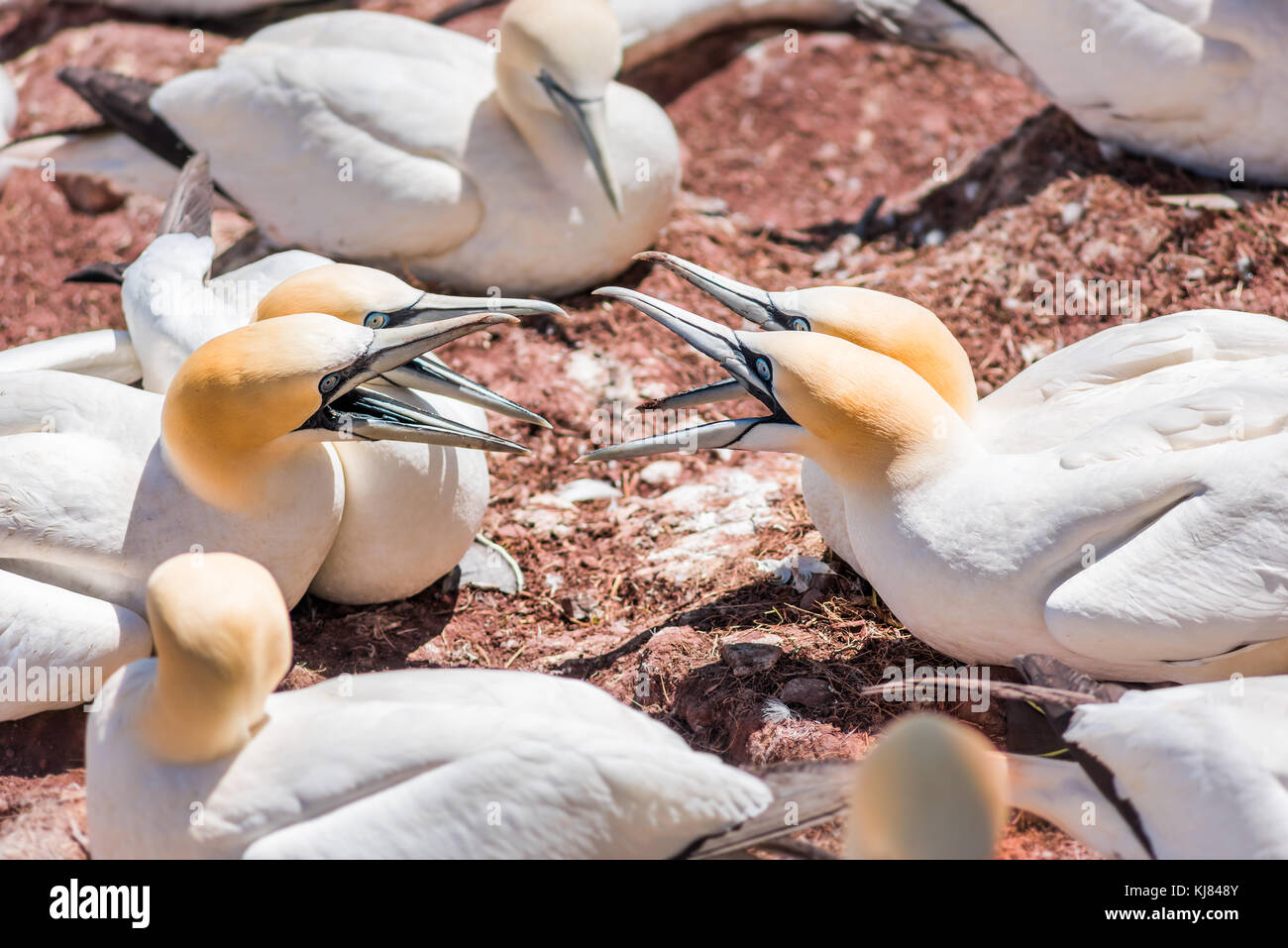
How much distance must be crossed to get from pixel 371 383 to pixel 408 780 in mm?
1622

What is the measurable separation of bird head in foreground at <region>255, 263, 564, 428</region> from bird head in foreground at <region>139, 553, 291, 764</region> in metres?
1.25

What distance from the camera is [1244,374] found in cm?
428

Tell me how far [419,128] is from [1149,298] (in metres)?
3.27

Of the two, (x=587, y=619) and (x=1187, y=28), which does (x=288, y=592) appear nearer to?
(x=587, y=619)

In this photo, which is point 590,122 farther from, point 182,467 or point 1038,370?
point 182,467

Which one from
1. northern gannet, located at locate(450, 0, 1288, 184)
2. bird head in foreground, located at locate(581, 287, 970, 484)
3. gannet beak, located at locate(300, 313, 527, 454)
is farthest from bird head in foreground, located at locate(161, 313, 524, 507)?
northern gannet, located at locate(450, 0, 1288, 184)

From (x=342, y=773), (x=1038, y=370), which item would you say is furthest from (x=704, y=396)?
(x=342, y=773)

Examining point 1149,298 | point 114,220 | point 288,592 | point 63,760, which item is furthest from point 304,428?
point 114,220

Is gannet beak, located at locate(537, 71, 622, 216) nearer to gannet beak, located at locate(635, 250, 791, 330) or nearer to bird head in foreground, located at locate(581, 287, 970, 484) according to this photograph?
gannet beak, located at locate(635, 250, 791, 330)

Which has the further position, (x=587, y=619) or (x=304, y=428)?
(x=587, y=619)

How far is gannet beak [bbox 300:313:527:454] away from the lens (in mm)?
4039

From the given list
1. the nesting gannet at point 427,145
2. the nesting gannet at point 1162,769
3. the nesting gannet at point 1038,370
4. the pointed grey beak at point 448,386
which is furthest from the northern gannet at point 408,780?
the nesting gannet at point 427,145

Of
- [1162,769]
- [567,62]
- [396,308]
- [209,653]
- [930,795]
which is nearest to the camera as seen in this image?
[930,795]

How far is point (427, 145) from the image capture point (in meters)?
6.20
